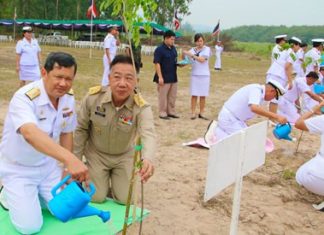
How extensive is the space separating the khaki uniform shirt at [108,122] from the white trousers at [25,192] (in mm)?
498

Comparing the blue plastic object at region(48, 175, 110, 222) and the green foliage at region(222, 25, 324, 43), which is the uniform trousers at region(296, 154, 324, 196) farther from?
the green foliage at region(222, 25, 324, 43)

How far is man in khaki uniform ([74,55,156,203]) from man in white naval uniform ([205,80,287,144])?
171 cm

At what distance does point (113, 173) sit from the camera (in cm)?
375

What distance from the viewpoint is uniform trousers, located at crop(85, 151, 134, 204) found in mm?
3639

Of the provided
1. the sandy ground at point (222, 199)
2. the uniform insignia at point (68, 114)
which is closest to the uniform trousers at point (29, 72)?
the sandy ground at point (222, 199)

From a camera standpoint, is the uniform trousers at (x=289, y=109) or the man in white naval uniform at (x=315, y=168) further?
the uniform trousers at (x=289, y=109)

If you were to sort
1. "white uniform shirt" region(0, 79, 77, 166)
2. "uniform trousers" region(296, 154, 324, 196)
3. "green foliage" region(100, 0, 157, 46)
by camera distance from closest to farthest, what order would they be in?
"green foliage" region(100, 0, 157, 46) < "white uniform shirt" region(0, 79, 77, 166) < "uniform trousers" region(296, 154, 324, 196)

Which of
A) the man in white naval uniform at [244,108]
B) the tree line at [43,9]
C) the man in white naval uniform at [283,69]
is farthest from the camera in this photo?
the tree line at [43,9]

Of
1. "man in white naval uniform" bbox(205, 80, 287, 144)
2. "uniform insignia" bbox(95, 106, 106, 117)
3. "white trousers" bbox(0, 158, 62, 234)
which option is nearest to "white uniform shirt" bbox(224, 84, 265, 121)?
"man in white naval uniform" bbox(205, 80, 287, 144)

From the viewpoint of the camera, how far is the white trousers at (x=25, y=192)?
2828mm

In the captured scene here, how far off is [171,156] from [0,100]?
14.8 ft

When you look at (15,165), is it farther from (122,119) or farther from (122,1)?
(122,1)

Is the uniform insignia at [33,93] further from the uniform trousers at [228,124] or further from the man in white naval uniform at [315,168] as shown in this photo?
the uniform trousers at [228,124]

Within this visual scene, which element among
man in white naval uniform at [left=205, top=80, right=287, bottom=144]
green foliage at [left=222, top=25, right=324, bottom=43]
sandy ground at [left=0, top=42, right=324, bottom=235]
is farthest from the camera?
green foliage at [left=222, top=25, right=324, bottom=43]
